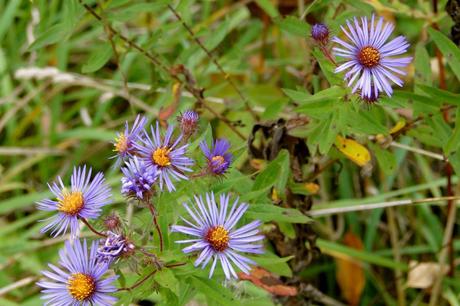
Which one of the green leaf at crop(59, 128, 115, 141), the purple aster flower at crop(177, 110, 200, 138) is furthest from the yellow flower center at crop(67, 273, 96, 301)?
the green leaf at crop(59, 128, 115, 141)

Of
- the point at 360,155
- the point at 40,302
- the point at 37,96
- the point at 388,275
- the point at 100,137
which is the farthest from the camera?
the point at 37,96

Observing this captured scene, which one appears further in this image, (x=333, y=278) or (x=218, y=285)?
(x=333, y=278)

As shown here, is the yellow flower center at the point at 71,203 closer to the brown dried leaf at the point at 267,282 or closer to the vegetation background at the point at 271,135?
the vegetation background at the point at 271,135

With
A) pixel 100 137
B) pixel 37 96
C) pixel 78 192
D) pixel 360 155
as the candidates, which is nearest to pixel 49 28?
pixel 78 192

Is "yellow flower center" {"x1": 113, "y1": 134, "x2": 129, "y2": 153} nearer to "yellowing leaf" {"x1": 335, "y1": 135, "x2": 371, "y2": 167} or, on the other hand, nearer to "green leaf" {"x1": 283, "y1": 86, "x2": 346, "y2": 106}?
"green leaf" {"x1": 283, "y1": 86, "x2": 346, "y2": 106}

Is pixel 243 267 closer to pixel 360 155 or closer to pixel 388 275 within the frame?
pixel 360 155

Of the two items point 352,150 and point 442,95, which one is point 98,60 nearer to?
point 352,150

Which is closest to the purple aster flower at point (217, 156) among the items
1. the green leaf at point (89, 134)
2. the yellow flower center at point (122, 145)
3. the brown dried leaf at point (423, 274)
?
the yellow flower center at point (122, 145)
